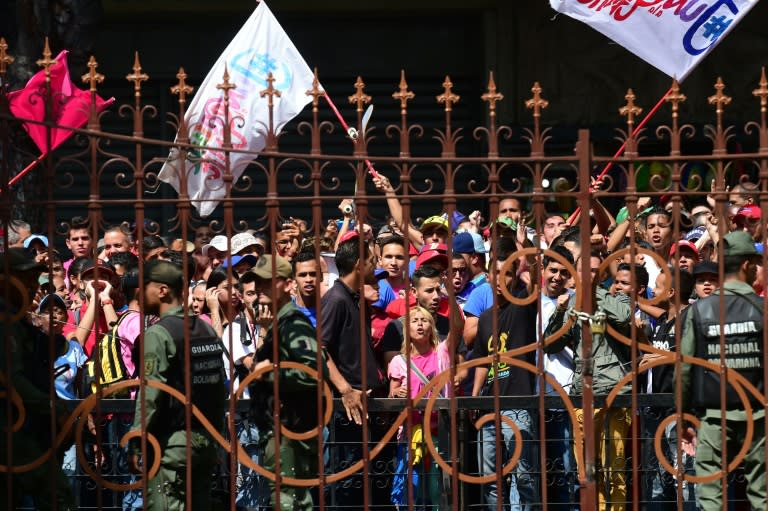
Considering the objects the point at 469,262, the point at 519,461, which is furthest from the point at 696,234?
the point at 519,461

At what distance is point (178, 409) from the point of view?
8305 millimetres

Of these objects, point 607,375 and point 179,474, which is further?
point 607,375

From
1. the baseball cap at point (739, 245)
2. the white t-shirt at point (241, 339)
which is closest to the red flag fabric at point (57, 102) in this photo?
the white t-shirt at point (241, 339)

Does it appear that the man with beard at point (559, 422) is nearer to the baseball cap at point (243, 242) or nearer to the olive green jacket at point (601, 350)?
the olive green jacket at point (601, 350)

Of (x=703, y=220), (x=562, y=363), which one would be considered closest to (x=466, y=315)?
(x=562, y=363)

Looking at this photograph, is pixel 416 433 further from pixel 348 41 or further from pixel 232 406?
pixel 348 41

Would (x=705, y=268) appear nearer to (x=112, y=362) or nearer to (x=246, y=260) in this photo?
(x=246, y=260)

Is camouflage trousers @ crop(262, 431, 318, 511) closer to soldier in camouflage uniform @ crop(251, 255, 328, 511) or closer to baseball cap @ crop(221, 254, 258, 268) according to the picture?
soldier in camouflage uniform @ crop(251, 255, 328, 511)

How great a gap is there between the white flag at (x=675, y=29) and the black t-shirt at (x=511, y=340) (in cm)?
223

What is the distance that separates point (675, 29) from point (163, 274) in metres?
4.26

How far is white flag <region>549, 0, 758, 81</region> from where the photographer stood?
35.5ft

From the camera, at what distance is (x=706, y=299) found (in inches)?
331

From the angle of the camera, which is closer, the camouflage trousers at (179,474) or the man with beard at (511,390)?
the camouflage trousers at (179,474)

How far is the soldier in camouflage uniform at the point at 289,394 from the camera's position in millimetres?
8281
